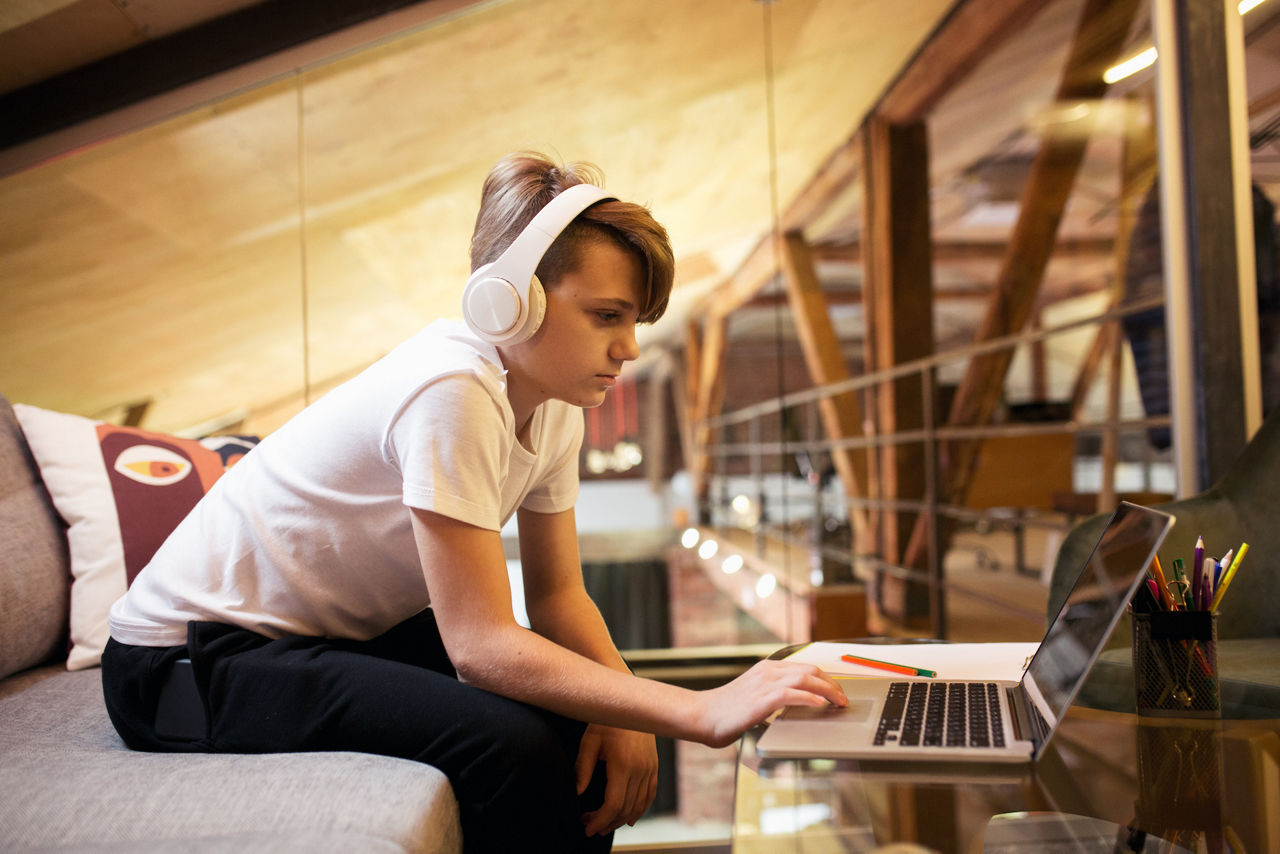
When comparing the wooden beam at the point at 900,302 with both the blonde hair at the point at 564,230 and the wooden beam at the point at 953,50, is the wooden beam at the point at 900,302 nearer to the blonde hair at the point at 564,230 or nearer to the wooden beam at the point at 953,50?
the wooden beam at the point at 953,50

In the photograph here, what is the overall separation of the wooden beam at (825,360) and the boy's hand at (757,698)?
2033mm

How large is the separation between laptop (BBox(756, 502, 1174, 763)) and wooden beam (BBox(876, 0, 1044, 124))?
7.71 ft

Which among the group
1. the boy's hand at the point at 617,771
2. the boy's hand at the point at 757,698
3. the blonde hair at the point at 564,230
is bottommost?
the boy's hand at the point at 617,771

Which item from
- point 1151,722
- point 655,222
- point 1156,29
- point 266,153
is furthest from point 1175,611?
point 266,153

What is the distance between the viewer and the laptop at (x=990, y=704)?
2.20ft

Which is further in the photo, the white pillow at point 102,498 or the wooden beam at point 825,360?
the wooden beam at point 825,360

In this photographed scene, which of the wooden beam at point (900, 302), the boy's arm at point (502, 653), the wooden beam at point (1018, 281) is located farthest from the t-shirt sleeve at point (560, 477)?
the wooden beam at point (1018, 281)

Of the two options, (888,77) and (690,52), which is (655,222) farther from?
(888,77)

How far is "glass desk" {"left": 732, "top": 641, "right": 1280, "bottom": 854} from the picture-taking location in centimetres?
58

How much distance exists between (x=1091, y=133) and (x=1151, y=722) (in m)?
2.54

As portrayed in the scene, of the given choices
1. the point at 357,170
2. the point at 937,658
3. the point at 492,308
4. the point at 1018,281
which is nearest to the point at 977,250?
the point at 1018,281

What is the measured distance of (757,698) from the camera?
0.73 m

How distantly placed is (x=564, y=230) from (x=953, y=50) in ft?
8.06

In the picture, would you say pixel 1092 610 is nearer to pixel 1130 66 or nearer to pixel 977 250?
pixel 1130 66
